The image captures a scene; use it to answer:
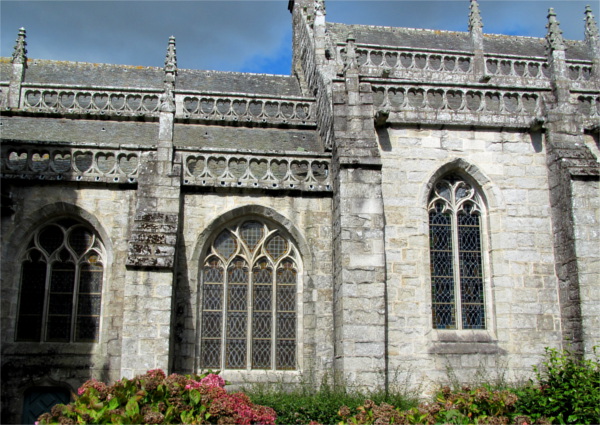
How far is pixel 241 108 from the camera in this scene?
1791 centimetres

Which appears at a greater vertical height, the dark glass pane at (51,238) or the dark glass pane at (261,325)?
the dark glass pane at (51,238)

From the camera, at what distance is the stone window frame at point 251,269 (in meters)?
13.3

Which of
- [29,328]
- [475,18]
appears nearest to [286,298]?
[29,328]

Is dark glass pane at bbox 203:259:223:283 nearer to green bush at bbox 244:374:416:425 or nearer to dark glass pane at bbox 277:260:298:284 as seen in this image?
dark glass pane at bbox 277:260:298:284

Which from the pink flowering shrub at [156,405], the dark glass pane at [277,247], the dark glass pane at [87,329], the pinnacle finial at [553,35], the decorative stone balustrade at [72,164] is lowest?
the pink flowering shrub at [156,405]

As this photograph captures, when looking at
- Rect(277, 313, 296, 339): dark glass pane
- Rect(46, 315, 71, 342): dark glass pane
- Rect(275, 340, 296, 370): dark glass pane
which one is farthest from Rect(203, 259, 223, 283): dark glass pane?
Rect(46, 315, 71, 342): dark glass pane

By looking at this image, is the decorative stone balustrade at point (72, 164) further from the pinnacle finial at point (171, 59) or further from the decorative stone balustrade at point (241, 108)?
the decorative stone balustrade at point (241, 108)

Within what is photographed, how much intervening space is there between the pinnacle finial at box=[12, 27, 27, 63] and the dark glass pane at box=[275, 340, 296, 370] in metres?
11.3

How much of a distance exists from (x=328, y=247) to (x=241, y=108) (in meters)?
5.80

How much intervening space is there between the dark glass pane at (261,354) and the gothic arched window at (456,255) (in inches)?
133

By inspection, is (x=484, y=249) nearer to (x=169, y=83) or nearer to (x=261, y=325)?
(x=261, y=325)

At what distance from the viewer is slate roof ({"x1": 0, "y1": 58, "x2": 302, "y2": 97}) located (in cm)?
1972

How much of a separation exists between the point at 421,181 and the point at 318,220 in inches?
89.1

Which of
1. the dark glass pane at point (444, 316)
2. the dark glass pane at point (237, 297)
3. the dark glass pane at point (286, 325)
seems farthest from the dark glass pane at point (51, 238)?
the dark glass pane at point (444, 316)
